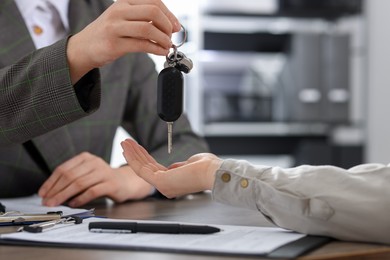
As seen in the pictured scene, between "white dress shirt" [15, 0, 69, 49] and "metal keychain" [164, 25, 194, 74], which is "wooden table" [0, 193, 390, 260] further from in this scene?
"white dress shirt" [15, 0, 69, 49]

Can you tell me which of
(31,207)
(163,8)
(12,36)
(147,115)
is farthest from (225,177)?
(147,115)

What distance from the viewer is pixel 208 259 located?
0.72 metres

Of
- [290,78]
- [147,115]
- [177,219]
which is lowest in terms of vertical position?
[177,219]

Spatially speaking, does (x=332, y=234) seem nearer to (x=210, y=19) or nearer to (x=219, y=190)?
(x=219, y=190)

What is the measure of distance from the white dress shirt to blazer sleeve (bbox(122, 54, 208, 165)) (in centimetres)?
20

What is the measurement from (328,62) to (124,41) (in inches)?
101

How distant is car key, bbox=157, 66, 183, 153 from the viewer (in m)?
1.00

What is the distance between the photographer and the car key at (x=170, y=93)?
100 centimetres

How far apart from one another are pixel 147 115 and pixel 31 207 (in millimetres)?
516

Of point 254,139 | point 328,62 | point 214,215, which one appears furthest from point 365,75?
point 214,215

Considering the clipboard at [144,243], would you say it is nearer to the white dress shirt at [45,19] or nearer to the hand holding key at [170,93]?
the hand holding key at [170,93]

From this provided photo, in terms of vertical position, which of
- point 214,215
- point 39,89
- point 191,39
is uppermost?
point 191,39

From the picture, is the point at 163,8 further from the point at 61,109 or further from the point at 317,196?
the point at 317,196

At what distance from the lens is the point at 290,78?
11.1 feet
